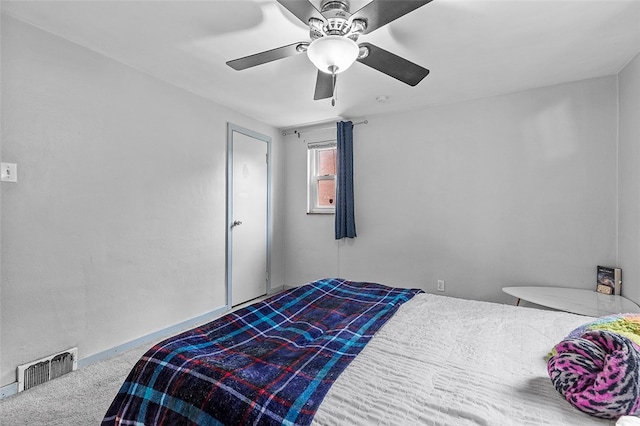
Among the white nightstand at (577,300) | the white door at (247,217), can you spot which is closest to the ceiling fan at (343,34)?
the white door at (247,217)

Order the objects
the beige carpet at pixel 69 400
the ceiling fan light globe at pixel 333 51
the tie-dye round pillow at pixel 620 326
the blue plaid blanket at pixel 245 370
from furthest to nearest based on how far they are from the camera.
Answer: the beige carpet at pixel 69 400
the ceiling fan light globe at pixel 333 51
the tie-dye round pillow at pixel 620 326
the blue plaid blanket at pixel 245 370

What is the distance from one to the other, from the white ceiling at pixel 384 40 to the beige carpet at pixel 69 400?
2299 millimetres

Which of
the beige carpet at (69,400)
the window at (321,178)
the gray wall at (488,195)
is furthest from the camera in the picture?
the window at (321,178)

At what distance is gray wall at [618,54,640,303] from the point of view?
222 centimetres

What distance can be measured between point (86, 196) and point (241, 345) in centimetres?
176

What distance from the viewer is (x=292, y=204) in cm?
428

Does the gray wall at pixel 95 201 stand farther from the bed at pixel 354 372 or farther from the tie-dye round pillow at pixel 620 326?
the tie-dye round pillow at pixel 620 326

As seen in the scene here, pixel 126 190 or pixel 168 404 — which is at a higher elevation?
pixel 126 190

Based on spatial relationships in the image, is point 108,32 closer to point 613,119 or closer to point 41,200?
point 41,200

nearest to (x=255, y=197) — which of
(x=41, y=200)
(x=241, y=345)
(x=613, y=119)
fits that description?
(x=41, y=200)

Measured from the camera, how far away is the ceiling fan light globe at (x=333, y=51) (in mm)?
1525

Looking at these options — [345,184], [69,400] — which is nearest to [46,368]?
[69,400]

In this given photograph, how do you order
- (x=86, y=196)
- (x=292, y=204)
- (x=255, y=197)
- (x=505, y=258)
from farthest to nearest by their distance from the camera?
(x=292, y=204) < (x=255, y=197) < (x=505, y=258) < (x=86, y=196)

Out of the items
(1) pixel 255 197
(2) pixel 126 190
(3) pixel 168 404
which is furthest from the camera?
(1) pixel 255 197
